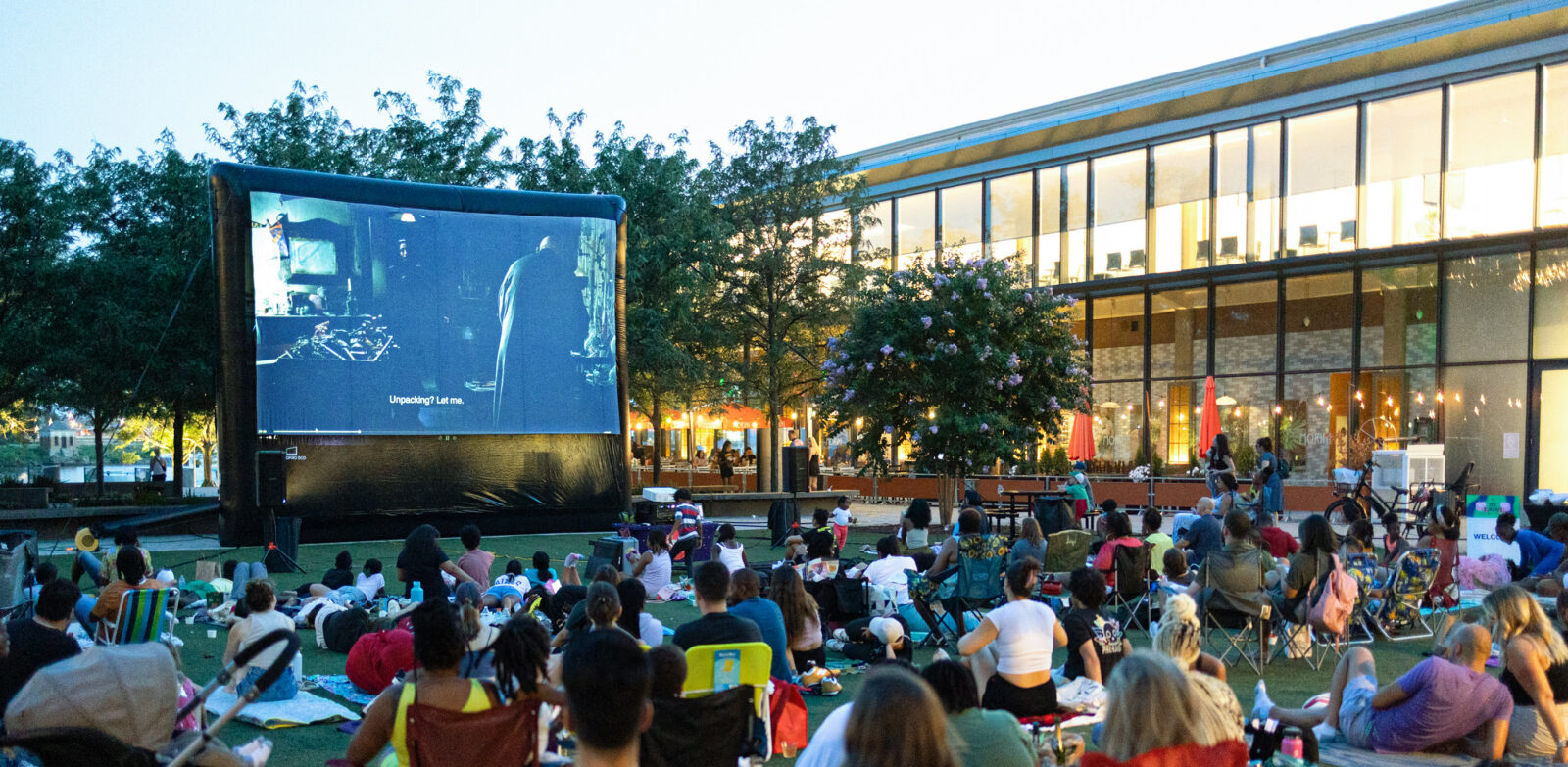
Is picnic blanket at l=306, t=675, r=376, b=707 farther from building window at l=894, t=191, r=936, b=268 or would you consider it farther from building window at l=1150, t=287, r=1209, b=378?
building window at l=894, t=191, r=936, b=268

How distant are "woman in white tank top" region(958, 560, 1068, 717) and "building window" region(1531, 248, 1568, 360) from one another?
68.1 feet

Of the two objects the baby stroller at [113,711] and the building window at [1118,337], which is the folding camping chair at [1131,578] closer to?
the baby stroller at [113,711]

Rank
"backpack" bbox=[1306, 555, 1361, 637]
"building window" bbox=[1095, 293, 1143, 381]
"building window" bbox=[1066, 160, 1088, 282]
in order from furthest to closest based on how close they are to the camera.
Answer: "building window" bbox=[1066, 160, 1088, 282], "building window" bbox=[1095, 293, 1143, 381], "backpack" bbox=[1306, 555, 1361, 637]

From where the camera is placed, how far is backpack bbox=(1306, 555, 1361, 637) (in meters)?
8.81

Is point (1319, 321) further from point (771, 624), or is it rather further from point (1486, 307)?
point (771, 624)

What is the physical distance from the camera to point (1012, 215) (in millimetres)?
30656

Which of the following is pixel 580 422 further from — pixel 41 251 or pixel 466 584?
pixel 466 584

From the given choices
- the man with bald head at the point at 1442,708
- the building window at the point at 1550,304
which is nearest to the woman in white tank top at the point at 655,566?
the man with bald head at the point at 1442,708

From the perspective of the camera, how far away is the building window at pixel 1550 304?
2214 centimetres

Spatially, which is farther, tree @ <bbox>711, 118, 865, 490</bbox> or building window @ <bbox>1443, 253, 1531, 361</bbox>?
tree @ <bbox>711, 118, 865, 490</bbox>

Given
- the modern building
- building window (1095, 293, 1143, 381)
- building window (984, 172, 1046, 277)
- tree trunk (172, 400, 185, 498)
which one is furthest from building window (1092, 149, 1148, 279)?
tree trunk (172, 400, 185, 498)

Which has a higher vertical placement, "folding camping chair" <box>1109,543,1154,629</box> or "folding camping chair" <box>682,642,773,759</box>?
"folding camping chair" <box>682,642,773,759</box>

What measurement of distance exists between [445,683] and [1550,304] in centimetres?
2378

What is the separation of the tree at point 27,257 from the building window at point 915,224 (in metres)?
19.5
